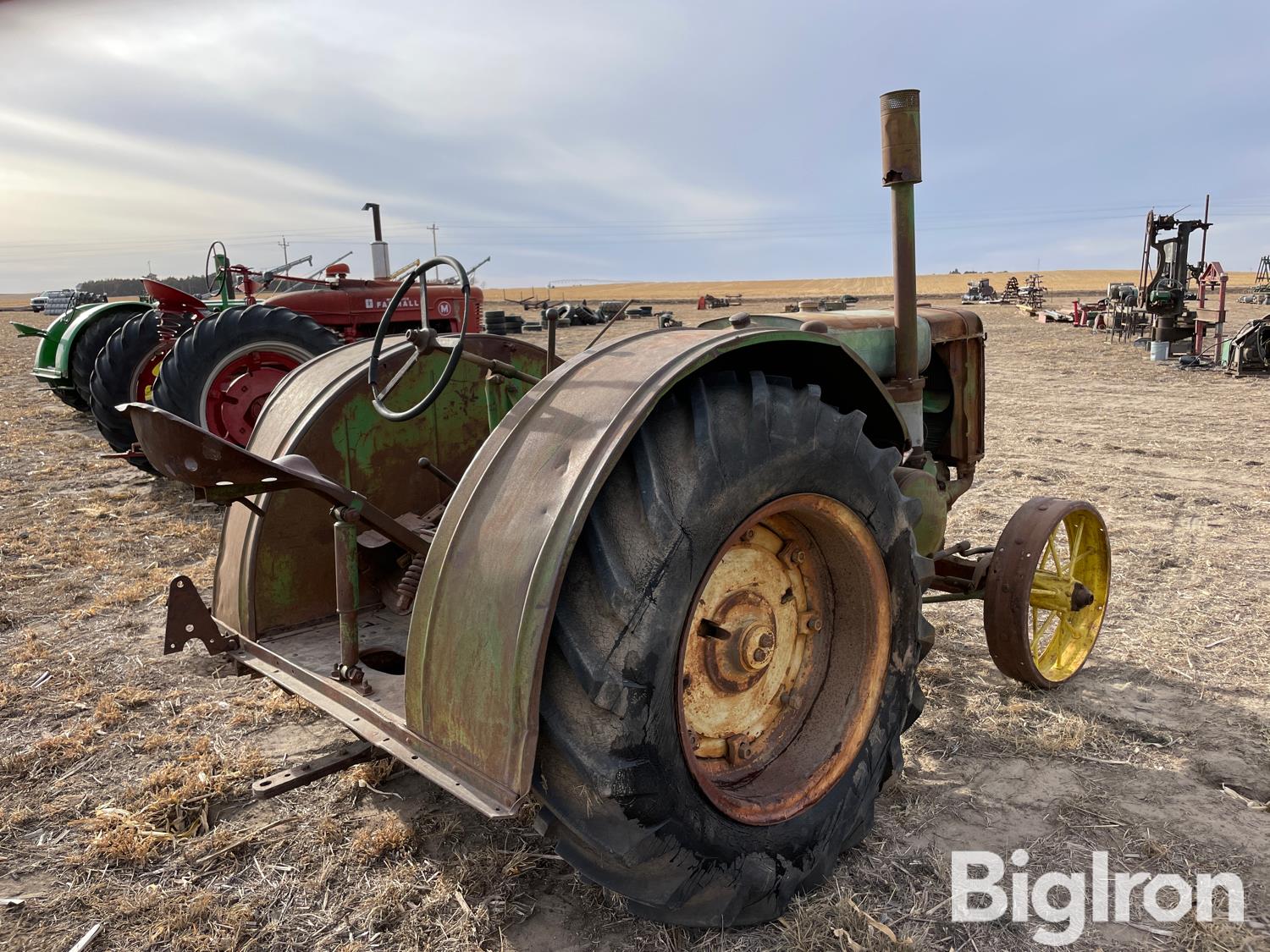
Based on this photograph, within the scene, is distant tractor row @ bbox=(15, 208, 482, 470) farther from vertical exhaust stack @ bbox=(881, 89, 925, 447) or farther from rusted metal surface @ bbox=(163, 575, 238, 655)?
vertical exhaust stack @ bbox=(881, 89, 925, 447)

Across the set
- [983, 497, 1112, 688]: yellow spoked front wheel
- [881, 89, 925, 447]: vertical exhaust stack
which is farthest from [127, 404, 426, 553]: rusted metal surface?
[983, 497, 1112, 688]: yellow spoked front wheel

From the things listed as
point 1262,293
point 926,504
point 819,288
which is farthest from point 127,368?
point 819,288

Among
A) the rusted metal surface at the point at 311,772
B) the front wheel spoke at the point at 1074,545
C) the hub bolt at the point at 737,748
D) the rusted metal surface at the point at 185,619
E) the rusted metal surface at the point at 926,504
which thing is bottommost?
the rusted metal surface at the point at 311,772

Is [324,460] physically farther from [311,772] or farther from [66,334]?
[66,334]

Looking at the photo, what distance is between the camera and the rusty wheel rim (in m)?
2.15

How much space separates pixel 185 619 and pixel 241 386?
14.3 ft

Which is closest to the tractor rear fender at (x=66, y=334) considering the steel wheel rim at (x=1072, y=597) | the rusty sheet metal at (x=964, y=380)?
the rusty sheet metal at (x=964, y=380)

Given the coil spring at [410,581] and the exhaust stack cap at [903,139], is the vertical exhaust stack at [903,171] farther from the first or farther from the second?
the coil spring at [410,581]

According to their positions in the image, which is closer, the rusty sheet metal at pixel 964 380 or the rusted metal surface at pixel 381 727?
the rusted metal surface at pixel 381 727

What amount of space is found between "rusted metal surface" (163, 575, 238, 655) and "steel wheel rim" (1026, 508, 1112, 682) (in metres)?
2.83

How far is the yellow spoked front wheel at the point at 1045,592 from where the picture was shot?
3.18 m

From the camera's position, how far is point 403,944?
6.89ft

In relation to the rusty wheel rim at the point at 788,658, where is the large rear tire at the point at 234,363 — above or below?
above

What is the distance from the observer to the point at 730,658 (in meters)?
2.17
